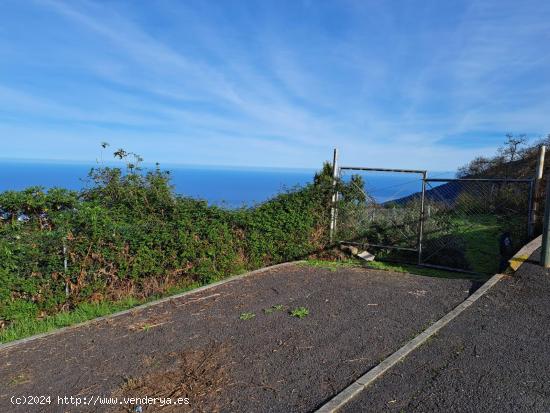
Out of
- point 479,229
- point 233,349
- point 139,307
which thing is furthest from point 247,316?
point 479,229

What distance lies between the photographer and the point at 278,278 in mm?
7105

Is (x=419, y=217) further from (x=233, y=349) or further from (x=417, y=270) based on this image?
(x=233, y=349)

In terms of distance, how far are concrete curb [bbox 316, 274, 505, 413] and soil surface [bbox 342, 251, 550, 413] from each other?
0.17ft

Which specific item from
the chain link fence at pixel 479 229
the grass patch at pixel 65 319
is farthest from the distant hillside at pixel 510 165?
the grass patch at pixel 65 319

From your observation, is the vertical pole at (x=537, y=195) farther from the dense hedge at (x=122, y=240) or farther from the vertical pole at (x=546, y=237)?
the dense hedge at (x=122, y=240)

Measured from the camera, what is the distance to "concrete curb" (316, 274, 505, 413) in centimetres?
307

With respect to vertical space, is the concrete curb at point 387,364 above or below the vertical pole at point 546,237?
below

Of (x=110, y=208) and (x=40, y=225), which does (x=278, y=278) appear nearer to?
(x=110, y=208)

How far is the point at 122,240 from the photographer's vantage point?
6055mm

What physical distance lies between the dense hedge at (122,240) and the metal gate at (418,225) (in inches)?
55.2

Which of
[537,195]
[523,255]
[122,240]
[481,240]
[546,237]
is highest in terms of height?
[537,195]

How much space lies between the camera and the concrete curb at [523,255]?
6.46 meters

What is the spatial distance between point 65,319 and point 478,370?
16.0 feet

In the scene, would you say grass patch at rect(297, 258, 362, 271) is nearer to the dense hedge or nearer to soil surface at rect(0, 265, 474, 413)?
the dense hedge
